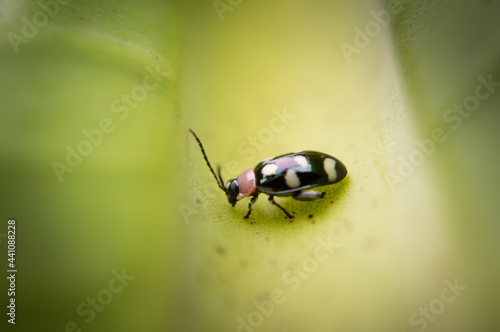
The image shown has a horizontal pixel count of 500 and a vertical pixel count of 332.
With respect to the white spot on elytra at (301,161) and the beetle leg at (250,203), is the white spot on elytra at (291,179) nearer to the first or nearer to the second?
the white spot on elytra at (301,161)

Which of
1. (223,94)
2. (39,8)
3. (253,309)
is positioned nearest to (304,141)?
(223,94)

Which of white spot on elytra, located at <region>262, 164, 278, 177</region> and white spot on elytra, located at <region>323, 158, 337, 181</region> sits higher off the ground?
white spot on elytra, located at <region>262, 164, 278, 177</region>

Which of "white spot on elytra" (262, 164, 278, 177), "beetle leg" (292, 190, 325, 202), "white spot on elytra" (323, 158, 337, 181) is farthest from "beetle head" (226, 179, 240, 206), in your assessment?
"white spot on elytra" (323, 158, 337, 181)

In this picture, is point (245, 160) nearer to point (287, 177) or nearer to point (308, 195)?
point (287, 177)

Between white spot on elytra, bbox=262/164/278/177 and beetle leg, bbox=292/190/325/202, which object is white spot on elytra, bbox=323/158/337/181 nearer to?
beetle leg, bbox=292/190/325/202

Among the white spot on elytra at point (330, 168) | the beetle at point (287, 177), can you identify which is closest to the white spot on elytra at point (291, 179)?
the beetle at point (287, 177)

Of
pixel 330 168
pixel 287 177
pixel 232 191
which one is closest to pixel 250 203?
pixel 232 191

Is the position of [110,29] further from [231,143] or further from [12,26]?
[231,143]
